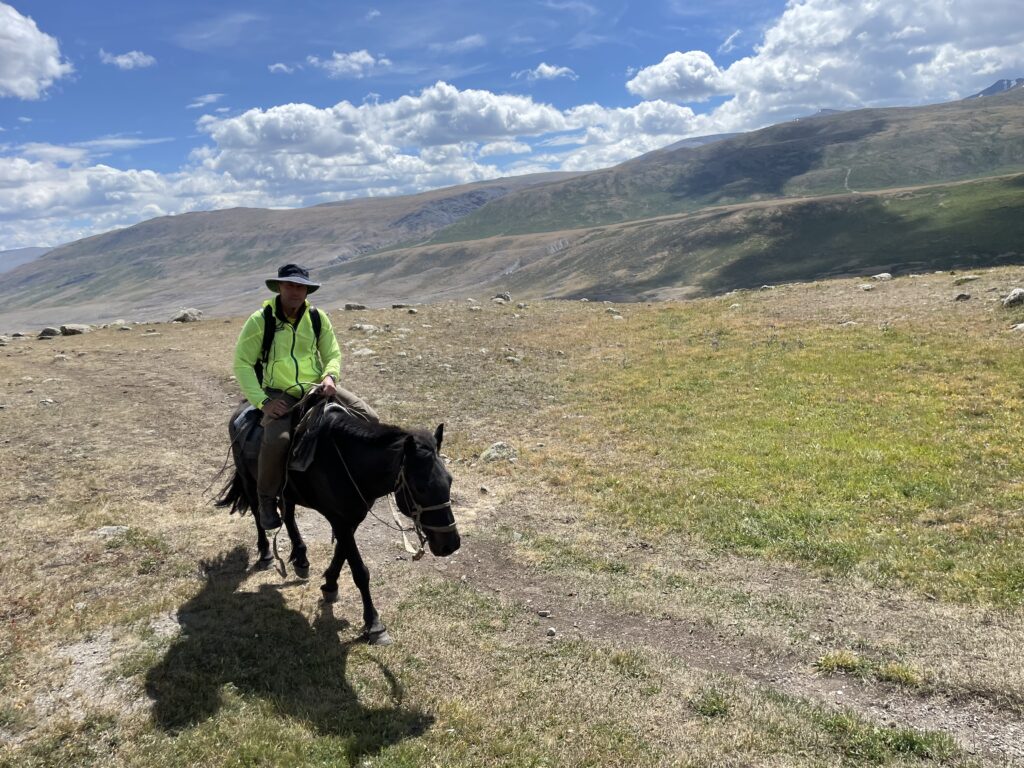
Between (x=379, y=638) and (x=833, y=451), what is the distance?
511 inches

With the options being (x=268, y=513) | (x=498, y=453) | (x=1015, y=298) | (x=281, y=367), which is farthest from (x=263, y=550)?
(x=1015, y=298)

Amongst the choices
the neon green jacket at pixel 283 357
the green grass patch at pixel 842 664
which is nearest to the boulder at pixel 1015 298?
the green grass patch at pixel 842 664

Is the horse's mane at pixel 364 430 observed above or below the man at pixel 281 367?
below

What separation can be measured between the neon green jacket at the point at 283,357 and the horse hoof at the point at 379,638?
385 cm

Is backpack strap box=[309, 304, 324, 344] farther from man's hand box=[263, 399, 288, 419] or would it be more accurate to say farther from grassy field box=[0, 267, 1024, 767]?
grassy field box=[0, 267, 1024, 767]

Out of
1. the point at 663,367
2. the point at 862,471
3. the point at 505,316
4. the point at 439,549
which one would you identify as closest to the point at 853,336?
the point at 663,367

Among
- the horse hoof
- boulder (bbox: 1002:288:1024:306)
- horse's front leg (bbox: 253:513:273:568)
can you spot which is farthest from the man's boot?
boulder (bbox: 1002:288:1024:306)

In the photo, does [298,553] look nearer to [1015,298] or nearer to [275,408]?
[275,408]

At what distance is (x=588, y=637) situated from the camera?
9.12 metres

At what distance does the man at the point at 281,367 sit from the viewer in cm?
902

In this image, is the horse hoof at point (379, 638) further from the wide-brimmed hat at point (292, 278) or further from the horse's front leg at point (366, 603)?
the wide-brimmed hat at point (292, 278)

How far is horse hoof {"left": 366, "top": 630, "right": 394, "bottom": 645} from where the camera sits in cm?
863

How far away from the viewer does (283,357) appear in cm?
938

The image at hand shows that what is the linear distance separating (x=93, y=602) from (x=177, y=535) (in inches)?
109
